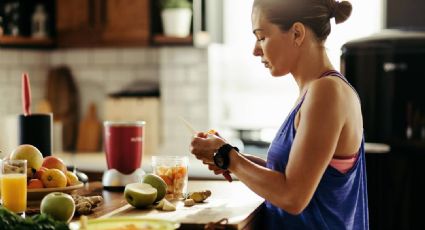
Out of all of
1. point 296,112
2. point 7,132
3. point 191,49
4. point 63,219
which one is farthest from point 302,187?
point 7,132

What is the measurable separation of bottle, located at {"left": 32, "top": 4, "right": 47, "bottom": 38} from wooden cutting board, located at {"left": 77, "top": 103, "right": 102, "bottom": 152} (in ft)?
2.07

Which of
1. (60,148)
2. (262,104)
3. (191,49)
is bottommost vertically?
(60,148)

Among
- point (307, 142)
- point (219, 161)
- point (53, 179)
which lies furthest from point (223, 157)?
point (53, 179)

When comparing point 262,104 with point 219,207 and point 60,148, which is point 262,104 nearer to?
point 60,148

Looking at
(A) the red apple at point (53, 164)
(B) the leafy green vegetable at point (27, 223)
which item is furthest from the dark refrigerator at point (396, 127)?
(B) the leafy green vegetable at point (27, 223)

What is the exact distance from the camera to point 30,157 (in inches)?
92.9

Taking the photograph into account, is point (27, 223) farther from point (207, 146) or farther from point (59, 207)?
point (207, 146)

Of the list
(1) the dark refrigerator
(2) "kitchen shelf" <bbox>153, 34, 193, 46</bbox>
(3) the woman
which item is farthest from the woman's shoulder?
(2) "kitchen shelf" <bbox>153, 34, 193, 46</bbox>

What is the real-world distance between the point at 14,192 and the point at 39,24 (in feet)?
10.1

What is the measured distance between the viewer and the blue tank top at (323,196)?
2082mm

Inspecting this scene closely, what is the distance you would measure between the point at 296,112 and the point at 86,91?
3323 millimetres

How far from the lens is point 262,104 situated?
488cm

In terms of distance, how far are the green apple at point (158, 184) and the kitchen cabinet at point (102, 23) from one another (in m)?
2.53

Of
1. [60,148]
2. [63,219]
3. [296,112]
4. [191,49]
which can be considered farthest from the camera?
[60,148]
